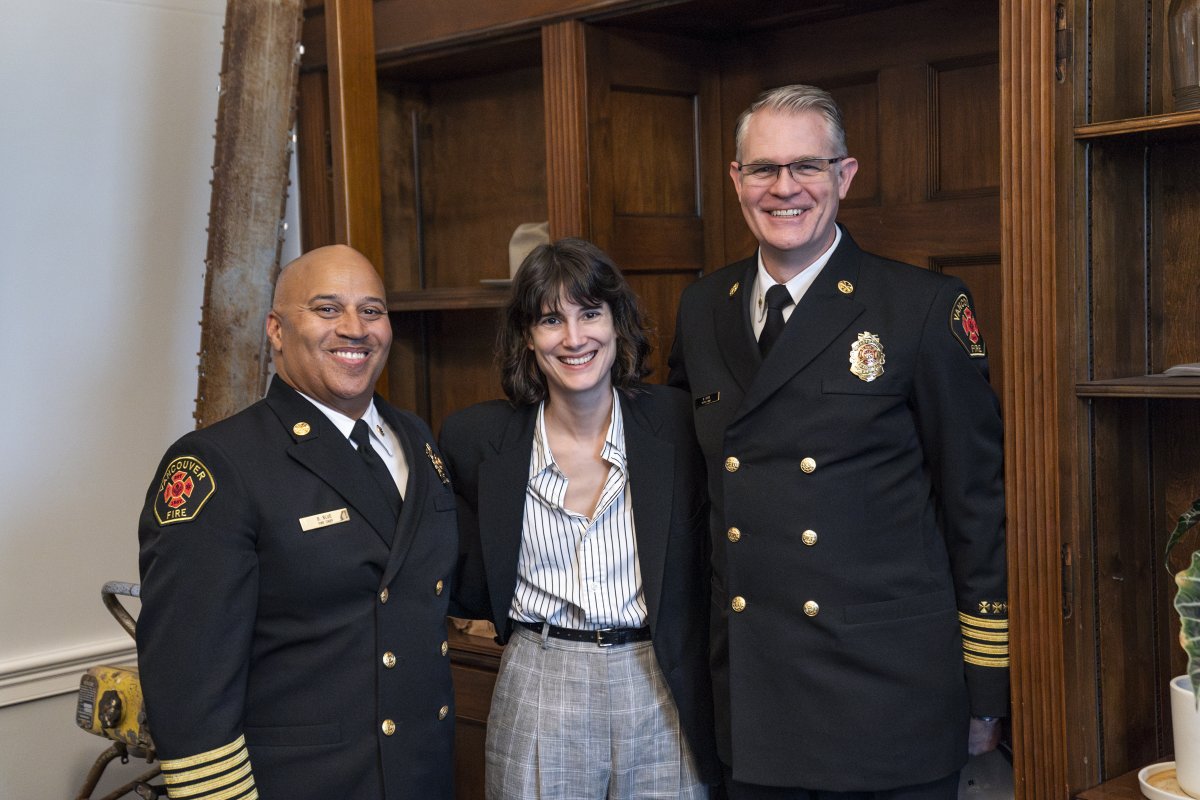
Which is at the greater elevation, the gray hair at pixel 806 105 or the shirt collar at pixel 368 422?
the gray hair at pixel 806 105

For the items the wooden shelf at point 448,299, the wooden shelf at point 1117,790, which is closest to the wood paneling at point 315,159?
the wooden shelf at point 448,299

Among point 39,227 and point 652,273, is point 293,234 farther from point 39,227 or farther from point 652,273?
point 652,273

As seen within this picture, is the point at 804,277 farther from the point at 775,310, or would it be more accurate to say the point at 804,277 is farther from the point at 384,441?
the point at 384,441

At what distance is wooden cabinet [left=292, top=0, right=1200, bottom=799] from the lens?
2.01 meters

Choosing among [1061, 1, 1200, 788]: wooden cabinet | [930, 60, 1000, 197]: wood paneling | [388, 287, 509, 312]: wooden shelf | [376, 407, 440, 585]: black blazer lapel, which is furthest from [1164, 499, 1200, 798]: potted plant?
[388, 287, 509, 312]: wooden shelf

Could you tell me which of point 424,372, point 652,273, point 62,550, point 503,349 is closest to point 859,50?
point 652,273

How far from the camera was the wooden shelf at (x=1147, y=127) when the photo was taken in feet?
6.13

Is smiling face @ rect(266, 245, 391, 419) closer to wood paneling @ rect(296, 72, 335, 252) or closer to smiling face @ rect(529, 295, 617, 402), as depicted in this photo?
smiling face @ rect(529, 295, 617, 402)

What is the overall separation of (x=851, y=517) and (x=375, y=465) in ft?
2.62

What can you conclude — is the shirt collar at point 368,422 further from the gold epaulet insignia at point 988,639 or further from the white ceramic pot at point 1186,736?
the white ceramic pot at point 1186,736

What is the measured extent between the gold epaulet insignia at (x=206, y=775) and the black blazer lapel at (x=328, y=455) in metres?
0.41

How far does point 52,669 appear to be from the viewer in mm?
3240

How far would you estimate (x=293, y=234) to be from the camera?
3.68 m

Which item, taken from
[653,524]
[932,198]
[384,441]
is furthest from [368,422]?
[932,198]
